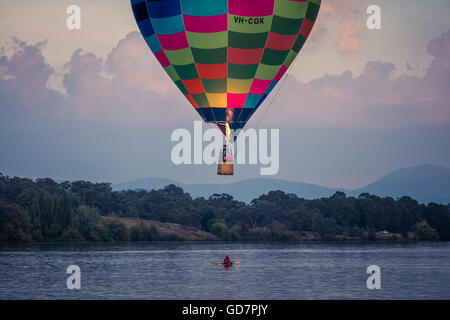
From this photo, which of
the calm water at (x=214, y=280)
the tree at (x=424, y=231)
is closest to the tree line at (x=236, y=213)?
the tree at (x=424, y=231)

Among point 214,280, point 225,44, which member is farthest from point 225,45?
point 214,280

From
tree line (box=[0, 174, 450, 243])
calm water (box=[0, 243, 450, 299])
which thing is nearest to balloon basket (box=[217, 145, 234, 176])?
calm water (box=[0, 243, 450, 299])

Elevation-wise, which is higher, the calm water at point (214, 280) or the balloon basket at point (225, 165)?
the balloon basket at point (225, 165)

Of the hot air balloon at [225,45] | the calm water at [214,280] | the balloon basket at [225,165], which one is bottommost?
the calm water at [214,280]

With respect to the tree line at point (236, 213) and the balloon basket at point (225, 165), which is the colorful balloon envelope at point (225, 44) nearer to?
the balloon basket at point (225, 165)

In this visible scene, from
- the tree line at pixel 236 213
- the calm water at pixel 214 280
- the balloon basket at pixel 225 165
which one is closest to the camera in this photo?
the balloon basket at pixel 225 165

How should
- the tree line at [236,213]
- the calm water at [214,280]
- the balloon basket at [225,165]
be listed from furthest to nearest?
the tree line at [236,213], the calm water at [214,280], the balloon basket at [225,165]

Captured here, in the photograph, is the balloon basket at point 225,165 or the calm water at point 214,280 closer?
the balloon basket at point 225,165

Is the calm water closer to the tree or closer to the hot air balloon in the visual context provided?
the hot air balloon
